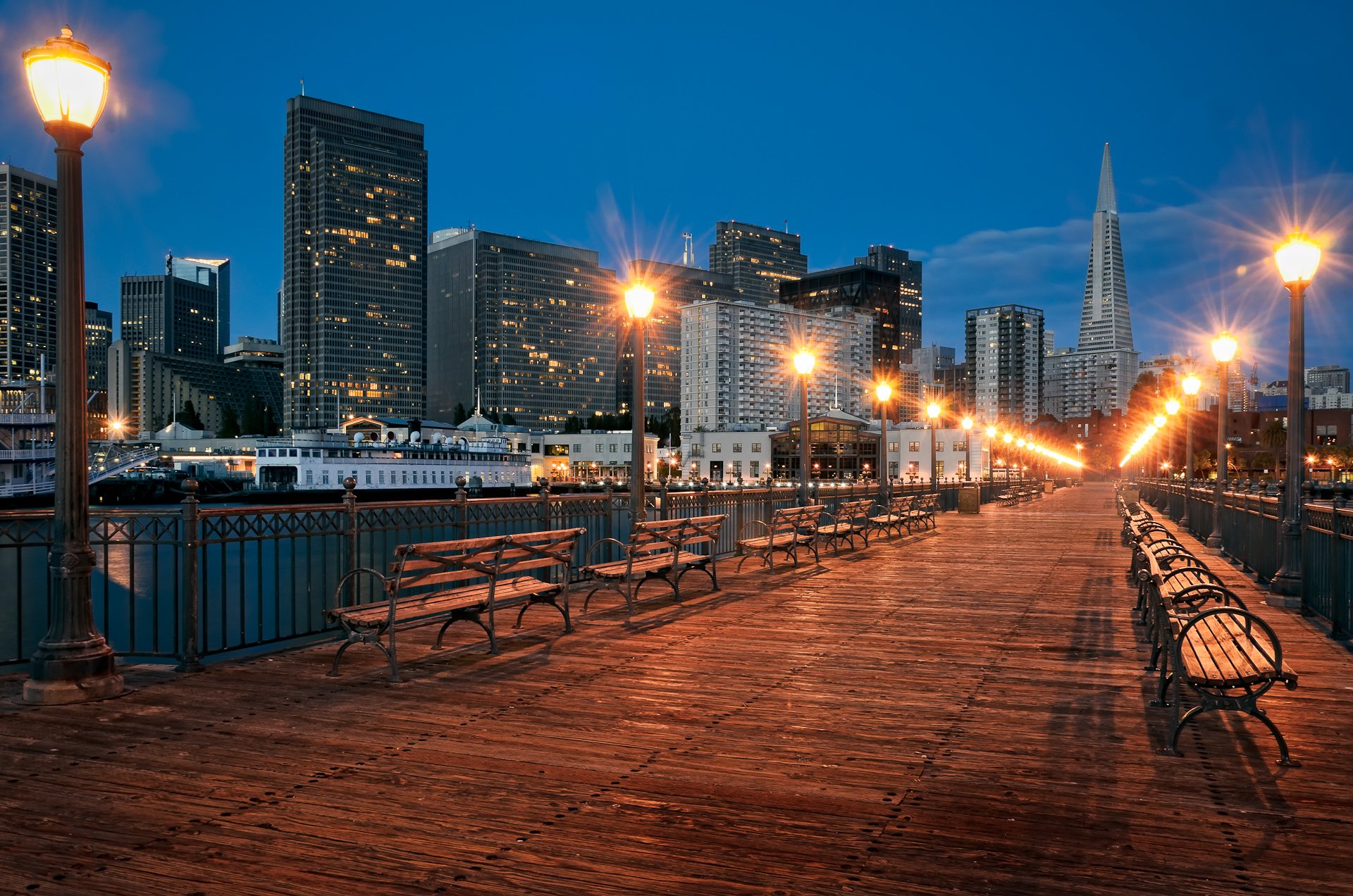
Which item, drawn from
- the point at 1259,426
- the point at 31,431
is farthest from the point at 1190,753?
the point at 1259,426

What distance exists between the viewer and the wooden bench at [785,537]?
15773 millimetres

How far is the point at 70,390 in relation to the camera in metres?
6.93

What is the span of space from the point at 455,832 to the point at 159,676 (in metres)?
4.70

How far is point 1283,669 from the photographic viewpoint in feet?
18.2

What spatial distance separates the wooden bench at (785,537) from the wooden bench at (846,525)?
27.2 inches

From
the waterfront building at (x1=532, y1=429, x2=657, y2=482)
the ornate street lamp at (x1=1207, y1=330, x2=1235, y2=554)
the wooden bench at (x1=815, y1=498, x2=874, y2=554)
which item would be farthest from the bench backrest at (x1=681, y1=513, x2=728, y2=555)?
the waterfront building at (x1=532, y1=429, x2=657, y2=482)

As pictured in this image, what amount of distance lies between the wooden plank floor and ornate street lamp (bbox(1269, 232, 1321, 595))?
173 inches

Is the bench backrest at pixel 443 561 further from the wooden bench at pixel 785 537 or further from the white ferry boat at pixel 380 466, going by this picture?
the white ferry boat at pixel 380 466

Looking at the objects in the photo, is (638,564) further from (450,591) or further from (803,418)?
(803,418)

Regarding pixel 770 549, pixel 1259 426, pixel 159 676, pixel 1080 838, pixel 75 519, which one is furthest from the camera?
pixel 1259 426

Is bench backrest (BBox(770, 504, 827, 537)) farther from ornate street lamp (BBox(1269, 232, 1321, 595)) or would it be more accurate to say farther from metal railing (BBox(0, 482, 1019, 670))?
ornate street lamp (BBox(1269, 232, 1321, 595))

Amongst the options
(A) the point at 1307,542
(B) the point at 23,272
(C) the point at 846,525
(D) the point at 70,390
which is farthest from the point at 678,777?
(B) the point at 23,272

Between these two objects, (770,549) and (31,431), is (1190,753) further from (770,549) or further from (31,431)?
(31,431)

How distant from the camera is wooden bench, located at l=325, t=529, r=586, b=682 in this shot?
24.4 ft
